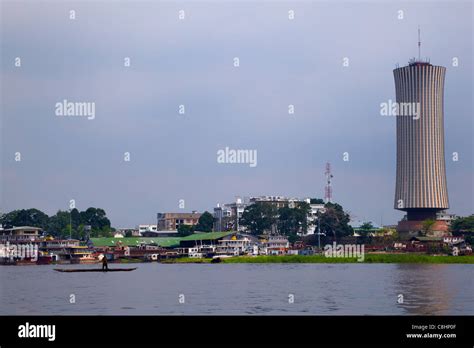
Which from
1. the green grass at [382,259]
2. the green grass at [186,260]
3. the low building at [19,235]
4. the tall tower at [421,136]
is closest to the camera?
the green grass at [382,259]

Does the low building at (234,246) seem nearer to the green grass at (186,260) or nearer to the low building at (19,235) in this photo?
the green grass at (186,260)

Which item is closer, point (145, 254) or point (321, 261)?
point (321, 261)

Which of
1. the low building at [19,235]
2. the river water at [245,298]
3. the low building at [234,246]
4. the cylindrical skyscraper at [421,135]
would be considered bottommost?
the river water at [245,298]

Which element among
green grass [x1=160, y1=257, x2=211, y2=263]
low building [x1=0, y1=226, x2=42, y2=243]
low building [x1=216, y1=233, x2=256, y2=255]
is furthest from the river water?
low building [x1=0, y1=226, x2=42, y2=243]

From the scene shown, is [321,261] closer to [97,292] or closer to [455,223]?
[455,223]

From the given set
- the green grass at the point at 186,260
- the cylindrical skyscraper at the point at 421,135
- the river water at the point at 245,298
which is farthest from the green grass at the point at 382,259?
the river water at the point at 245,298

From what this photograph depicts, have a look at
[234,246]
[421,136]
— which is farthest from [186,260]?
[421,136]

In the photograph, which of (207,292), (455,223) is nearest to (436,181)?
(455,223)

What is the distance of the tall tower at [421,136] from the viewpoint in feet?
620

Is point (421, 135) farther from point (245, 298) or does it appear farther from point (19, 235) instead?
point (245, 298)

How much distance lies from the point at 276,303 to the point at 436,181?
14518 cm

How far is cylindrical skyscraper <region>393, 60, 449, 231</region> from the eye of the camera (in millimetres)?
189000
